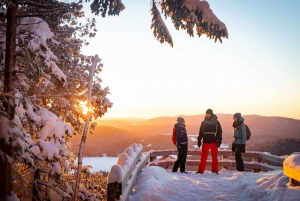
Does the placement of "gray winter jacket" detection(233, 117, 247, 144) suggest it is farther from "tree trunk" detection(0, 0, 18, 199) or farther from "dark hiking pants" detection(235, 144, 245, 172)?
"tree trunk" detection(0, 0, 18, 199)

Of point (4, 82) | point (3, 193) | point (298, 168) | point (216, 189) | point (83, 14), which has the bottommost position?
point (216, 189)

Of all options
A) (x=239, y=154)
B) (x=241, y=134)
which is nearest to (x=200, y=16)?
(x=241, y=134)

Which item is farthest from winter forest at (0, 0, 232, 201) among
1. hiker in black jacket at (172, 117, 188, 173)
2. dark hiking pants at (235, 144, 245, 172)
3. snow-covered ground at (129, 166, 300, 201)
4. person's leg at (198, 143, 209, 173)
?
dark hiking pants at (235, 144, 245, 172)

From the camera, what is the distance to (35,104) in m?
5.98

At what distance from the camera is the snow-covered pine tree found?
3.92 m

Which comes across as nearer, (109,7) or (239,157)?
(109,7)

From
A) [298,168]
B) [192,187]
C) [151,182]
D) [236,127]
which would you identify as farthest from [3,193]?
[236,127]

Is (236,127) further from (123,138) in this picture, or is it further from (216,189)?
(123,138)

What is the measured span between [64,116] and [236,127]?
7.32m

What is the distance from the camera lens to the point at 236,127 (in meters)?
9.05

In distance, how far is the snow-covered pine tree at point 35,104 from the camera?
3922 millimetres

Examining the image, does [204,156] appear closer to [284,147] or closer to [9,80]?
[9,80]

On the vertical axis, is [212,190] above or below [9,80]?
below

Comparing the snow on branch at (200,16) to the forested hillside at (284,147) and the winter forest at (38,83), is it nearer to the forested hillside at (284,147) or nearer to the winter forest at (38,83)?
the winter forest at (38,83)
